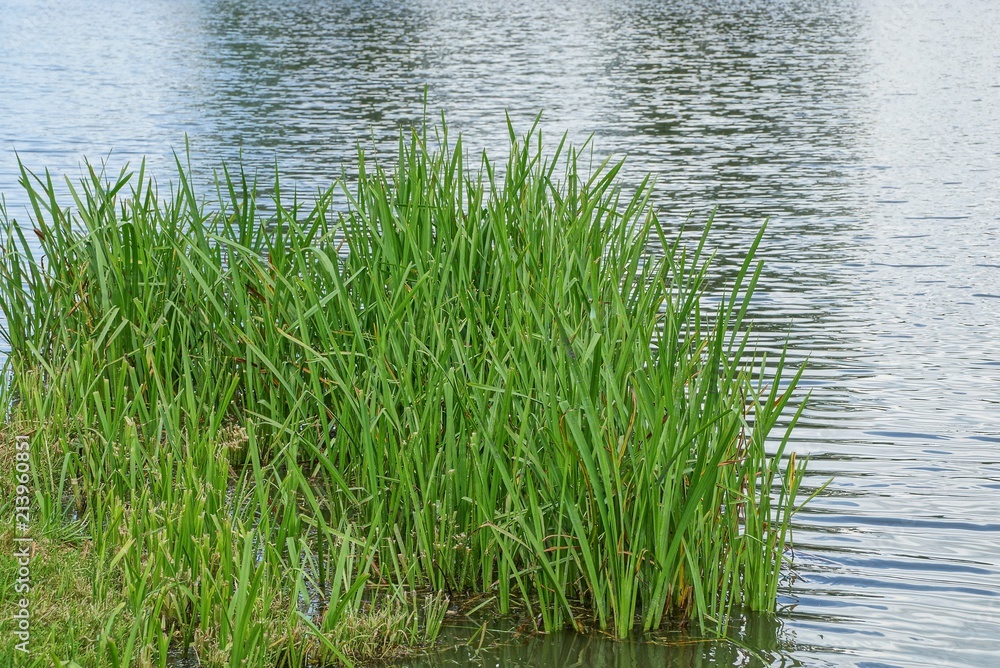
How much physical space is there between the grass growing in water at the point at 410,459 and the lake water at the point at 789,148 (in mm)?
372

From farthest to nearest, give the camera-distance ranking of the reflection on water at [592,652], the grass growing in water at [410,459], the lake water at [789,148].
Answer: the lake water at [789,148], the reflection on water at [592,652], the grass growing in water at [410,459]

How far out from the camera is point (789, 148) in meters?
17.6

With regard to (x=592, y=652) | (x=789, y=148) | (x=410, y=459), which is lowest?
(x=789, y=148)

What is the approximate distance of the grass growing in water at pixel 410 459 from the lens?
3.99m

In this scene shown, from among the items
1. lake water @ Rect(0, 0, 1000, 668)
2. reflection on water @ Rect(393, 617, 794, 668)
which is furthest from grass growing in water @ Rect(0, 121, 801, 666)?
lake water @ Rect(0, 0, 1000, 668)

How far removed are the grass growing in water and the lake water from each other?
37cm

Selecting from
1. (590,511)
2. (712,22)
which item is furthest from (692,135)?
(712,22)

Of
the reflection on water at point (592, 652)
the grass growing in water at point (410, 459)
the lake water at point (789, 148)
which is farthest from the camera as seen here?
the lake water at point (789, 148)

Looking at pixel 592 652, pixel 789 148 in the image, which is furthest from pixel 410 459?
pixel 789 148

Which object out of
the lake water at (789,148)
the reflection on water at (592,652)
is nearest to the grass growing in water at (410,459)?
the reflection on water at (592,652)

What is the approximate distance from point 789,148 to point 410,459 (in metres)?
14.2

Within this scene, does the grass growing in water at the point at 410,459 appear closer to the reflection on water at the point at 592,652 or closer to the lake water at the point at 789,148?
the reflection on water at the point at 592,652

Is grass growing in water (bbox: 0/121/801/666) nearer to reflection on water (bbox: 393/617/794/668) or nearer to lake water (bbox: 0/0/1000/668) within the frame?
reflection on water (bbox: 393/617/794/668)

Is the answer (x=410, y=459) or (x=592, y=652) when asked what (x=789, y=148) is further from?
(x=592, y=652)
